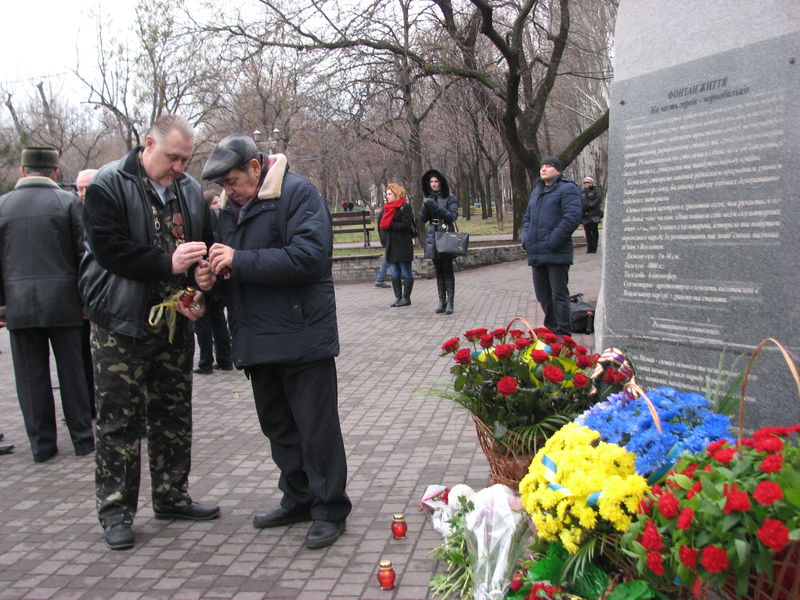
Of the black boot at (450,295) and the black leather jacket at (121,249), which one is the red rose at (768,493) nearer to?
the black leather jacket at (121,249)

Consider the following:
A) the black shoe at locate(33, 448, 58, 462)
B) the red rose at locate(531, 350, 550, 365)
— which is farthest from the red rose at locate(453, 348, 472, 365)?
the black shoe at locate(33, 448, 58, 462)

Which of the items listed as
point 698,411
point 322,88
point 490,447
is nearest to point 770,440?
point 698,411

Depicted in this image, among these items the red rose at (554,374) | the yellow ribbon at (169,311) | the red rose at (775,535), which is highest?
the yellow ribbon at (169,311)

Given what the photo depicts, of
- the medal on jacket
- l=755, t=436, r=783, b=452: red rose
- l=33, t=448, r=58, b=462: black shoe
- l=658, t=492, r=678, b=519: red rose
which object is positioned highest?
the medal on jacket

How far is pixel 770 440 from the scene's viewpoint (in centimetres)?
226

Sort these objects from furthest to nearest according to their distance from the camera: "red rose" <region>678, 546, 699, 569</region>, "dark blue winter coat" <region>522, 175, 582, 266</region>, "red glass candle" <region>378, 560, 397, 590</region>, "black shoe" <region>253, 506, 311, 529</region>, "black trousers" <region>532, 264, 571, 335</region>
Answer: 1. "black trousers" <region>532, 264, 571, 335</region>
2. "dark blue winter coat" <region>522, 175, 582, 266</region>
3. "black shoe" <region>253, 506, 311, 529</region>
4. "red glass candle" <region>378, 560, 397, 590</region>
5. "red rose" <region>678, 546, 699, 569</region>

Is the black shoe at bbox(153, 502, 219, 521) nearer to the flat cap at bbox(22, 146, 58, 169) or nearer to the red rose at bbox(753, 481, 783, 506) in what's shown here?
the flat cap at bbox(22, 146, 58, 169)

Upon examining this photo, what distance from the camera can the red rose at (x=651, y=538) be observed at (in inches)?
89.4

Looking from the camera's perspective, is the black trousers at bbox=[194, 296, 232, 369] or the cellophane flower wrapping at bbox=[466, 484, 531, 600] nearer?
the cellophane flower wrapping at bbox=[466, 484, 531, 600]

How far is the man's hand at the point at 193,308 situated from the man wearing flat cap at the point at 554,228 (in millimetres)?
5014

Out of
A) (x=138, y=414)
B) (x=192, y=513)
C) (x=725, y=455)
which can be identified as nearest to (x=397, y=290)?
(x=192, y=513)

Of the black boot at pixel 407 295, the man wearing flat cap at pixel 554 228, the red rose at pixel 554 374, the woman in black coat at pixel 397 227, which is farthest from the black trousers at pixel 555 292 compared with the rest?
the red rose at pixel 554 374

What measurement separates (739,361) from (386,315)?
8.24 metres

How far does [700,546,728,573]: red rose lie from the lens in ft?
6.70
